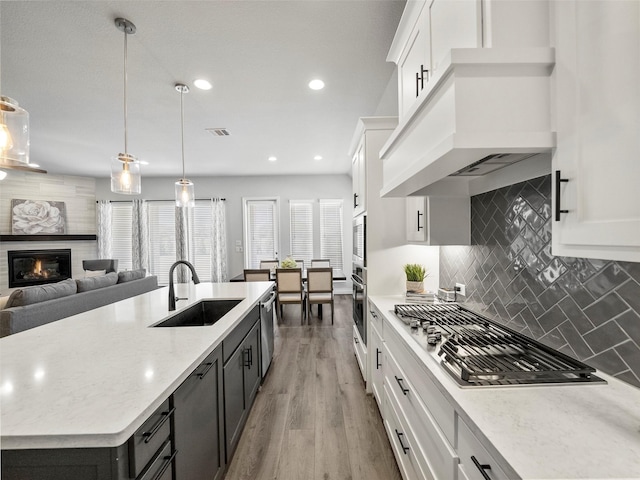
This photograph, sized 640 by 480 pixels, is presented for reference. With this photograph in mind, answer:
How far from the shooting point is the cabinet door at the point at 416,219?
2076 mm

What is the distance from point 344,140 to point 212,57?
2.40m

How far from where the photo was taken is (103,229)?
6.75 meters

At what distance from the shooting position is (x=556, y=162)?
0.89 m

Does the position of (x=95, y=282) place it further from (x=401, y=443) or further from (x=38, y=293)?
(x=401, y=443)

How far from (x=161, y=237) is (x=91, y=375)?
21.5 feet

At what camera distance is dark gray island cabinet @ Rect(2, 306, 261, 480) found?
0.76m

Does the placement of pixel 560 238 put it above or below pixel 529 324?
above

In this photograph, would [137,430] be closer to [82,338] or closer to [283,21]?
[82,338]

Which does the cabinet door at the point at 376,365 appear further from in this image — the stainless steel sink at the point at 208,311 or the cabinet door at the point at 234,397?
the stainless steel sink at the point at 208,311

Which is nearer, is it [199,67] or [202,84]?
[199,67]

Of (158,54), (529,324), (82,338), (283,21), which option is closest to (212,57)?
(158,54)

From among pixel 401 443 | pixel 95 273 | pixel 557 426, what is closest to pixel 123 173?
pixel 401 443

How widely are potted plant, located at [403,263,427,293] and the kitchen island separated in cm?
145

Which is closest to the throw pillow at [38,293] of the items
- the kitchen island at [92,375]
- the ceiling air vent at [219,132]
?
the kitchen island at [92,375]
